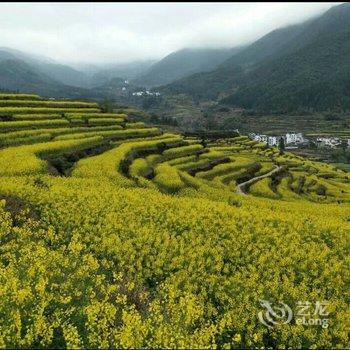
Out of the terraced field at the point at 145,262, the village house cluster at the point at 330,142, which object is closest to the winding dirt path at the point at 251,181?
the terraced field at the point at 145,262

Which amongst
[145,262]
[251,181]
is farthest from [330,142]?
[145,262]

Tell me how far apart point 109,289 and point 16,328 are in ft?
10.5

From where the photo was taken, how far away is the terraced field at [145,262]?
13328 mm

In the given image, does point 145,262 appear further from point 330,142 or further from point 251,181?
point 330,142

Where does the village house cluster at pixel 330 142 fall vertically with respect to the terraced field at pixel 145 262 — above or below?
below

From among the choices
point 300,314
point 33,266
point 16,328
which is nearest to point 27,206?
point 33,266

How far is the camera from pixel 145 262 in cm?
2116

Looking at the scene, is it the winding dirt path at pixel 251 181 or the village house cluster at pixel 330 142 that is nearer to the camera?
the winding dirt path at pixel 251 181

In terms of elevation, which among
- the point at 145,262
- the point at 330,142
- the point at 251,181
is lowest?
the point at 330,142

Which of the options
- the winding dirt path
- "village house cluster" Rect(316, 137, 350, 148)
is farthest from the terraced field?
"village house cluster" Rect(316, 137, 350, 148)

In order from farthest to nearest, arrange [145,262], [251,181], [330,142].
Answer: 1. [330,142]
2. [251,181]
3. [145,262]

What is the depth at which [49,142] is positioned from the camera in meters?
53.0

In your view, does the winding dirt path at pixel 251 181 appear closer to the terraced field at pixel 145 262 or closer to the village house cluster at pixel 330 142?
the terraced field at pixel 145 262

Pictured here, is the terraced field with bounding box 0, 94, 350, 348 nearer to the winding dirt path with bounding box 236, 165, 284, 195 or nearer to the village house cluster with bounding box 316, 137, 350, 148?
the winding dirt path with bounding box 236, 165, 284, 195
